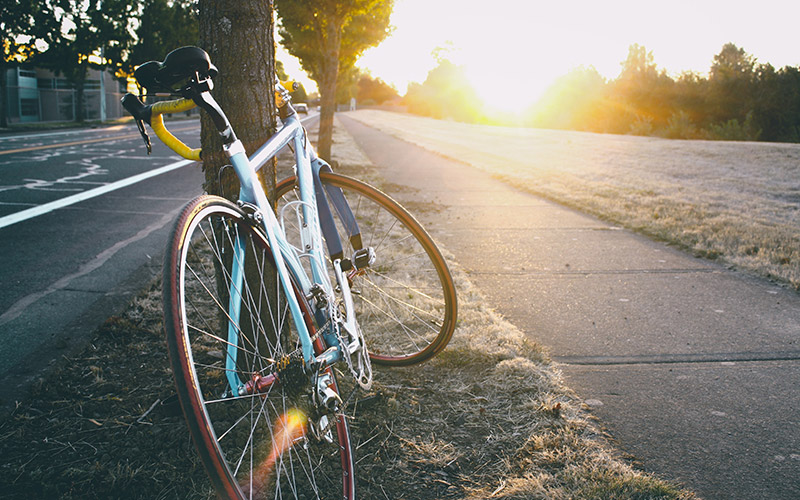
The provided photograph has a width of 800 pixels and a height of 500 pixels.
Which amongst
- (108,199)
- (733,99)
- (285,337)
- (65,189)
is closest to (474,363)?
(285,337)

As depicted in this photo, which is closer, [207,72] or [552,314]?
[207,72]

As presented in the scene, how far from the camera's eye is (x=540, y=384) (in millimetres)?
2686

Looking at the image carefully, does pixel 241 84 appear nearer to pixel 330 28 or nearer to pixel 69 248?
pixel 69 248

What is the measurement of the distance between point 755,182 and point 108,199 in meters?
12.4

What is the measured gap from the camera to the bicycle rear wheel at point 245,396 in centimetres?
123

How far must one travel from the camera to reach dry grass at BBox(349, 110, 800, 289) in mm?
5680

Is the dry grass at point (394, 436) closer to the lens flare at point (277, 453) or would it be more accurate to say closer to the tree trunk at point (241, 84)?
the lens flare at point (277, 453)

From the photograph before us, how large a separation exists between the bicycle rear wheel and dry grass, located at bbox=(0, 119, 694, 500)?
0.54 ft

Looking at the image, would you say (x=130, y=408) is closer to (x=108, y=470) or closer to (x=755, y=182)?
(x=108, y=470)

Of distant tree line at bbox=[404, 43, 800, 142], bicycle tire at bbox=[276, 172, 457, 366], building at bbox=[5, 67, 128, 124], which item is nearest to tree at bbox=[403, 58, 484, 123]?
distant tree line at bbox=[404, 43, 800, 142]

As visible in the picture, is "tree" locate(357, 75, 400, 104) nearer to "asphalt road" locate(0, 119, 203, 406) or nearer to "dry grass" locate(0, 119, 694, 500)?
"asphalt road" locate(0, 119, 203, 406)

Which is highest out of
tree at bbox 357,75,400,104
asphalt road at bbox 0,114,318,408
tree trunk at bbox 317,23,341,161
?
tree at bbox 357,75,400,104

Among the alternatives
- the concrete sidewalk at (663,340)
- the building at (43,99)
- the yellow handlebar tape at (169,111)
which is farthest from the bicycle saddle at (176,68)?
the building at (43,99)

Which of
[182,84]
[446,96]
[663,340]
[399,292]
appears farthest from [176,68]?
[446,96]
